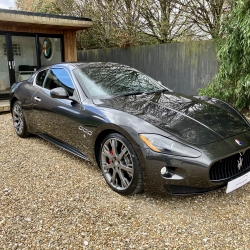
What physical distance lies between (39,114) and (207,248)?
9.78 ft

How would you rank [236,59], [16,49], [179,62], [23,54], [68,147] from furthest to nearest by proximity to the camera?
[23,54] < [16,49] < [179,62] < [236,59] < [68,147]

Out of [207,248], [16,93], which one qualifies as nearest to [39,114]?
[16,93]

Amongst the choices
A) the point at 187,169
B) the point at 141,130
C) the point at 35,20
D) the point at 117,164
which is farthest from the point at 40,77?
the point at 35,20

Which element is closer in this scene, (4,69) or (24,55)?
(4,69)

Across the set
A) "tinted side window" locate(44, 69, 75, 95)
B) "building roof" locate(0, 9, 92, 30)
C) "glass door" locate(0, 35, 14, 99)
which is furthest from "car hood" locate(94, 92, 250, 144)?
"glass door" locate(0, 35, 14, 99)

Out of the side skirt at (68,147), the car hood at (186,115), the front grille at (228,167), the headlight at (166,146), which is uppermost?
the car hood at (186,115)

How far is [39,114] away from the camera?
13.0 feet

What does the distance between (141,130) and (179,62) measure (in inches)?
242

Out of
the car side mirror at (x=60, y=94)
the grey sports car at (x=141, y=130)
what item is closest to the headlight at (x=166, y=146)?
the grey sports car at (x=141, y=130)

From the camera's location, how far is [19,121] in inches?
186

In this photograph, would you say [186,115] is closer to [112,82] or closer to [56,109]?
[112,82]

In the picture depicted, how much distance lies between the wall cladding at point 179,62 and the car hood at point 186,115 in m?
4.27

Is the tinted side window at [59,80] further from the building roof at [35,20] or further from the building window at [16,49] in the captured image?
the building window at [16,49]

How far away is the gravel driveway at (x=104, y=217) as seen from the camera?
2.05 meters
